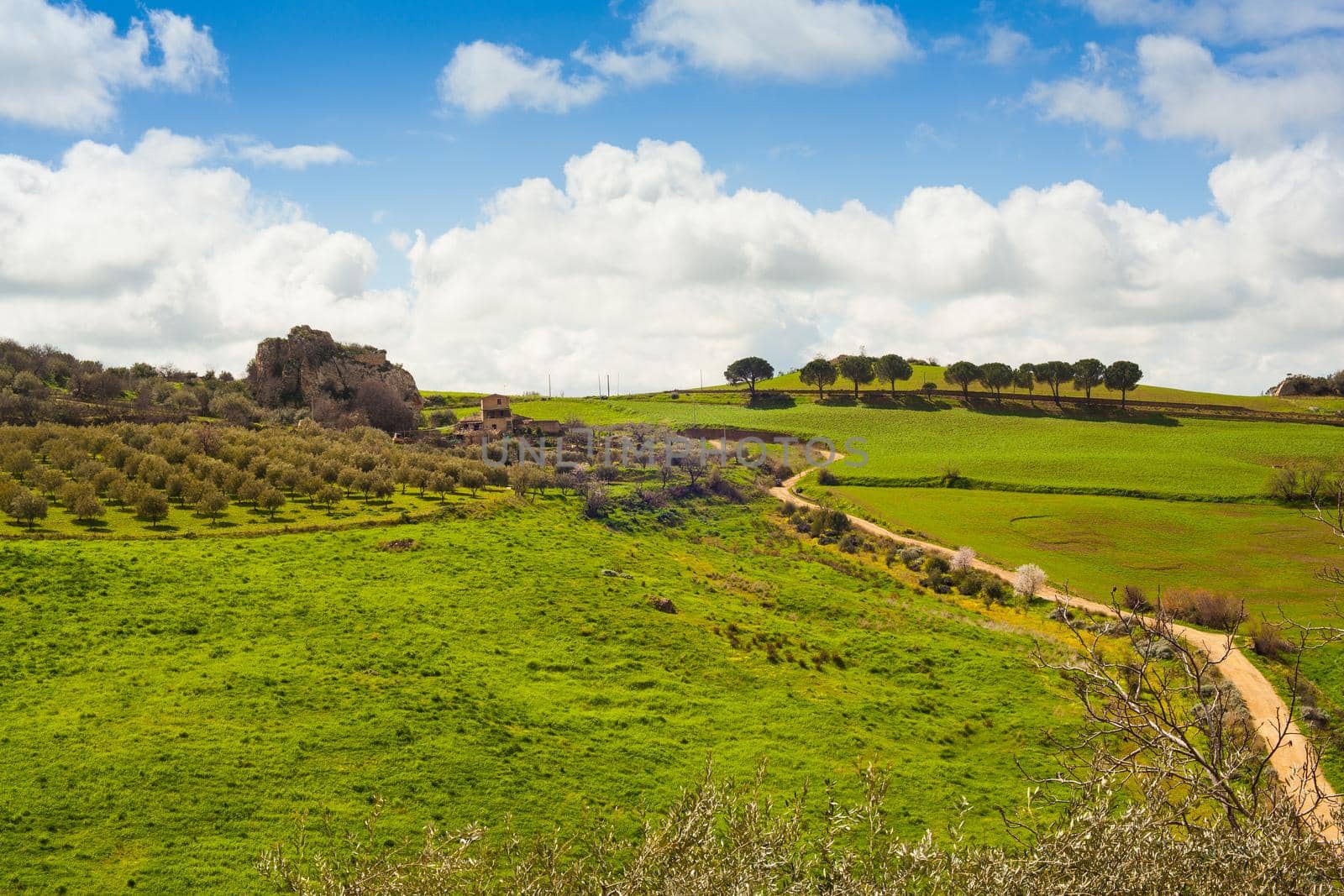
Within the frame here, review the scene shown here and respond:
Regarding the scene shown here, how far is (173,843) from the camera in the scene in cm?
2006

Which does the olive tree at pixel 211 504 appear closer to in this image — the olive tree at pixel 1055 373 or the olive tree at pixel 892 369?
the olive tree at pixel 892 369

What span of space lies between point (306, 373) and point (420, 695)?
83.4 m

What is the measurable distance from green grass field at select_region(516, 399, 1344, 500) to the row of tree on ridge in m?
11.2

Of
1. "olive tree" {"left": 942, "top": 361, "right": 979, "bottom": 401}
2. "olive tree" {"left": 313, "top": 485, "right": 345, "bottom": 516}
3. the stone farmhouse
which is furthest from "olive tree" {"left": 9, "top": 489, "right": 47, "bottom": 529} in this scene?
"olive tree" {"left": 942, "top": 361, "right": 979, "bottom": 401}

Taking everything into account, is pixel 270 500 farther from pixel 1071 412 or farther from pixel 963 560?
pixel 1071 412

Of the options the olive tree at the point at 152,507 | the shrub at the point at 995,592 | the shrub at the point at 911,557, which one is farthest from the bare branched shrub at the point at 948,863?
the shrub at the point at 911,557

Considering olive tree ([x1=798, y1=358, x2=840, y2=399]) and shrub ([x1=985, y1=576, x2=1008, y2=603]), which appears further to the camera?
olive tree ([x1=798, y1=358, x2=840, y2=399])

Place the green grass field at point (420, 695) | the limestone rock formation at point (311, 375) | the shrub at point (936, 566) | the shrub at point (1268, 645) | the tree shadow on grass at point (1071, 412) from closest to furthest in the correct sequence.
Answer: the green grass field at point (420, 695), the shrub at point (1268, 645), the shrub at point (936, 566), the limestone rock formation at point (311, 375), the tree shadow on grass at point (1071, 412)

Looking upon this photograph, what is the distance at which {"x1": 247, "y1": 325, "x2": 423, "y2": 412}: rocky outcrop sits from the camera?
100 m

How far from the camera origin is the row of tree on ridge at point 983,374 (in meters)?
130

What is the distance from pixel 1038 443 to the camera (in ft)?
353

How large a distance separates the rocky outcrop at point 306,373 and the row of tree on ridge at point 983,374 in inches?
2885

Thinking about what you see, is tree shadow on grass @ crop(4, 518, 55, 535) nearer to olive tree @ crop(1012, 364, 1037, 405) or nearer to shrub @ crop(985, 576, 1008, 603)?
shrub @ crop(985, 576, 1008, 603)

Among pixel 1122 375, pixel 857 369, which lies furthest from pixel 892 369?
pixel 1122 375
